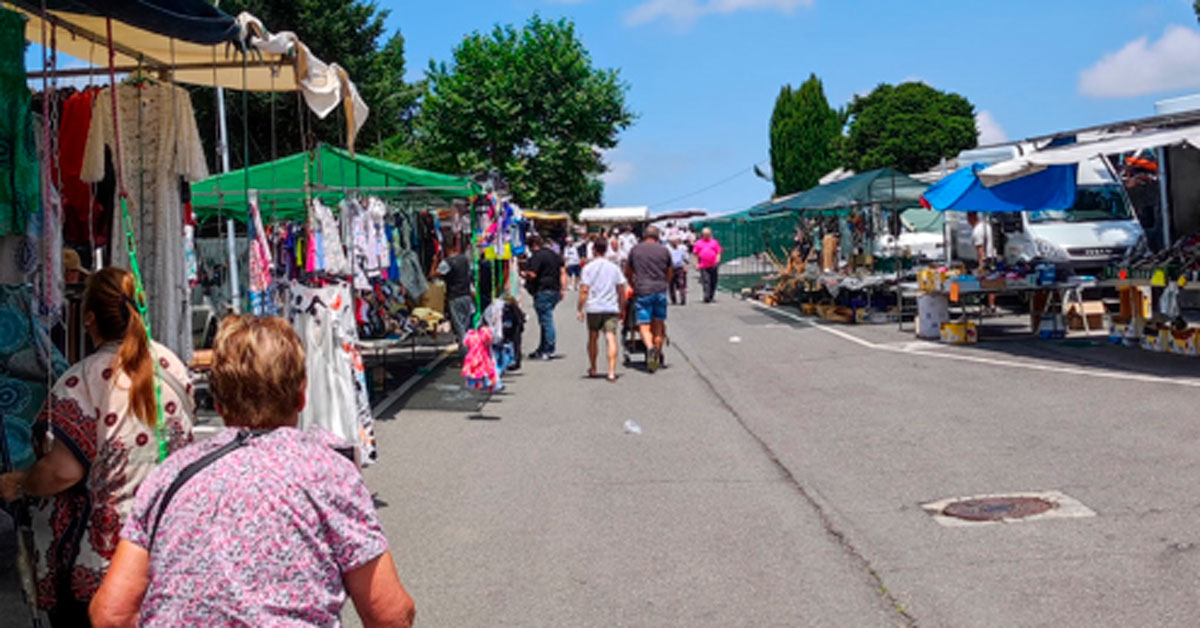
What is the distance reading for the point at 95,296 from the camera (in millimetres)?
4141

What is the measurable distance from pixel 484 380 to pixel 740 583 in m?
6.70

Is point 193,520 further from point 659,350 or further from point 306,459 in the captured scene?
point 659,350

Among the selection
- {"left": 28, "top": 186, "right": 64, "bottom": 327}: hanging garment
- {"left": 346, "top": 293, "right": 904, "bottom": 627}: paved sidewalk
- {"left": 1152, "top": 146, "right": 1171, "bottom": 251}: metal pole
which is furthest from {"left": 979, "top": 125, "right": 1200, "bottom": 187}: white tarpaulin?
{"left": 28, "top": 186, "right": 64, "bottom": 327}: hanging garment

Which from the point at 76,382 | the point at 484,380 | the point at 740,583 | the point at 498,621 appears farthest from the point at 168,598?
the point at 484,380

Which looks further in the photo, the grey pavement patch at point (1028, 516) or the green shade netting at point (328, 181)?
the green shade netting at point (328, 181)

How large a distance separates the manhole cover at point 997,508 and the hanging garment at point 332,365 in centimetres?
382

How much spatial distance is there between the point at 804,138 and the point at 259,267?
68.2 meters

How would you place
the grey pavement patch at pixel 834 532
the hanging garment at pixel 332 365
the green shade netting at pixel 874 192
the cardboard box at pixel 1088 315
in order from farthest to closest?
the green shade netting at pixel 874 192
the cardboard box at pixel 1088 315
the hanging garment at pixel 332 365
the grey pavement patch at pixel 834 532

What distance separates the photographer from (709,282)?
2945 centimetres

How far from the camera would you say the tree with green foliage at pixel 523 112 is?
44688 millimetres

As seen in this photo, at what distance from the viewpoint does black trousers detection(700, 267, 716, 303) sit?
29.2 metres

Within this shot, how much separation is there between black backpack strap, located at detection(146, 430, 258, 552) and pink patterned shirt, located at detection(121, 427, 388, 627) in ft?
0.05

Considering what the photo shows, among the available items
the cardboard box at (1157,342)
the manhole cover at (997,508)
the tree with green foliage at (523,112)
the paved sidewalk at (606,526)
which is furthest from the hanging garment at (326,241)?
the tree with green foliage at (523,112)

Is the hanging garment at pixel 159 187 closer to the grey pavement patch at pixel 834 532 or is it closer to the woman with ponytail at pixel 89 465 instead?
the woman with ponytail at pixel 89 465
